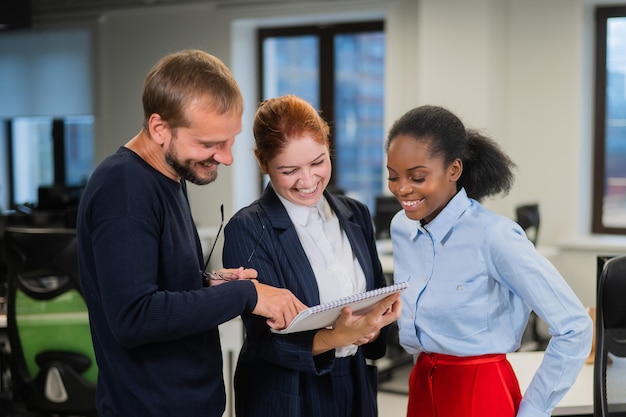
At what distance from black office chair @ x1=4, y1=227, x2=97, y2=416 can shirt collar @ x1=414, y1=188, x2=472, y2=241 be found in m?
1.58

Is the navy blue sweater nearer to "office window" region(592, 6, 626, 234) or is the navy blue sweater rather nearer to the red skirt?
the red skirt

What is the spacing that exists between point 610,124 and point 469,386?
5171mm

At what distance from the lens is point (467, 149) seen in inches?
70.4

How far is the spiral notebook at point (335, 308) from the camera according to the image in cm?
152

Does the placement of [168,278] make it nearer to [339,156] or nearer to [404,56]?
[404,56]

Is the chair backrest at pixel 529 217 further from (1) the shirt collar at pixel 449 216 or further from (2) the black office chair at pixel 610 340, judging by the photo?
(1) the shirt collar at pixel 449 216

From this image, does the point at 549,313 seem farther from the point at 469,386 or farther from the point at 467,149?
the point at 467,149

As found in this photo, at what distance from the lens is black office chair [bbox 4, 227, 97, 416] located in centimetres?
287

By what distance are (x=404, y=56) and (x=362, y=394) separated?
5319 mm

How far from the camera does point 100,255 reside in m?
1.42

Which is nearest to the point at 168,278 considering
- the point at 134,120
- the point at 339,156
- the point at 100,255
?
the point at 100,255

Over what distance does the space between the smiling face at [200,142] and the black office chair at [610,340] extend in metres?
1.13

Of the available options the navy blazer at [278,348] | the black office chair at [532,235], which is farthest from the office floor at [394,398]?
the navy blazer at [278,348]

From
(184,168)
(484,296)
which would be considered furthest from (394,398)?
(184,168)
